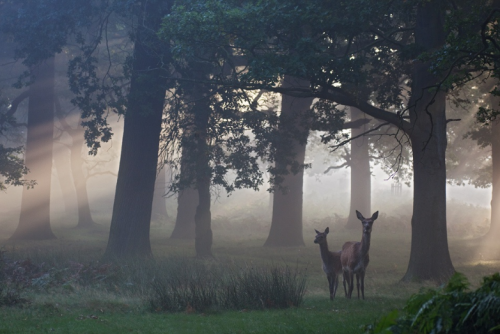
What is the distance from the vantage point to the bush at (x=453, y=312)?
4.54 meters

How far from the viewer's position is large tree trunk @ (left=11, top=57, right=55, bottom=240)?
31656 mm

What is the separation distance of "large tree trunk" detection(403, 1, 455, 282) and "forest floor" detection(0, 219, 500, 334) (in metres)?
0.99

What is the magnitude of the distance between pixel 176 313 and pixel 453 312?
280 inches

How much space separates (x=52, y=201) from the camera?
61.5 meters

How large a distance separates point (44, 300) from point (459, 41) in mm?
10884

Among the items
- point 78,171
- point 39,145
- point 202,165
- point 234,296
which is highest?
point 39,145

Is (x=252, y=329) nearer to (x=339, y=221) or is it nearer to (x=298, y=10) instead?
(x=298, y=10)

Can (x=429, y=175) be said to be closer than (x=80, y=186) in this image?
Yes

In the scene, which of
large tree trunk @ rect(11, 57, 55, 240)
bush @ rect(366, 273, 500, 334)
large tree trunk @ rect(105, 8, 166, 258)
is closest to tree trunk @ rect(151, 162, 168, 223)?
large tree trunk @ rect(11, 57, 55, 240)

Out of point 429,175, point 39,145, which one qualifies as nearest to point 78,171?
point 39,145

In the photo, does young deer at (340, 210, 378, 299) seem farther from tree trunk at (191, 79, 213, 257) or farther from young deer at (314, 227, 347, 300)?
tree trunk at (191, 79, 213, 257)

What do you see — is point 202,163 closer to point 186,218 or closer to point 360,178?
point 186,218

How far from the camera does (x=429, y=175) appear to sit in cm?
1717

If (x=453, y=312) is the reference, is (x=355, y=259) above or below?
above
